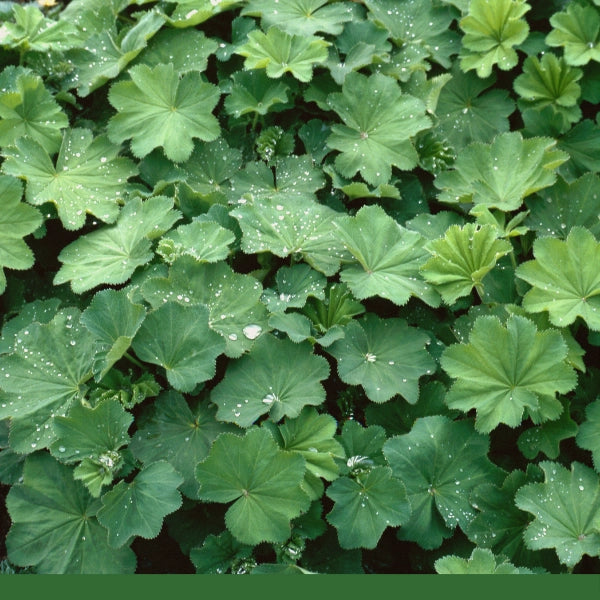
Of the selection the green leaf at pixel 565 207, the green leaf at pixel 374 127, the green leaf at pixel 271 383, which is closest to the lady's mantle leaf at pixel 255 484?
the green leaf at pixel 271 383

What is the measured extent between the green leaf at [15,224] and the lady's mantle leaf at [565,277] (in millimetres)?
1557

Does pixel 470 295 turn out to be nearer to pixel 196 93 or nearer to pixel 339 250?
pixel 339 250

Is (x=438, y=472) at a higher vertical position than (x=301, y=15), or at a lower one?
lower

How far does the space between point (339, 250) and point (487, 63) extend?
1.04 meters

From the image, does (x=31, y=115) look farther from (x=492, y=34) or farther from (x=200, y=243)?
(x=492, y=34)

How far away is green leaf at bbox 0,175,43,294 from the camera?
8.30ft

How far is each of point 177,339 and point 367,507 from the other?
2.28 feet

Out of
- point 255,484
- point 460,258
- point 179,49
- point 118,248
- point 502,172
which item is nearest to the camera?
point 255,484

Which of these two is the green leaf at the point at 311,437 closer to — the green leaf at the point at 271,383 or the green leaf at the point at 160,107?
the green leaf at the point at 271,383

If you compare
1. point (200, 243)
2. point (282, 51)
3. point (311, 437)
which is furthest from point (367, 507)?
point (282, 51)

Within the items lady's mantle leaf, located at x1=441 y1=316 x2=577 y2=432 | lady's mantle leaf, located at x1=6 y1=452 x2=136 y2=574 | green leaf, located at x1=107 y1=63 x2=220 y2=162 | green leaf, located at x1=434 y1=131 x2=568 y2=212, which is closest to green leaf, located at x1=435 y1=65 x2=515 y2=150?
green leaf, located at x1=434 y1=131 x2=568 y2=212

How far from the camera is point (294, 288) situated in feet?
7.93

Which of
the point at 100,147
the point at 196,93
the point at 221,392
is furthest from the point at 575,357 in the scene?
the point at 100,147

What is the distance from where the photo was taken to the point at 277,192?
2.68 meters
